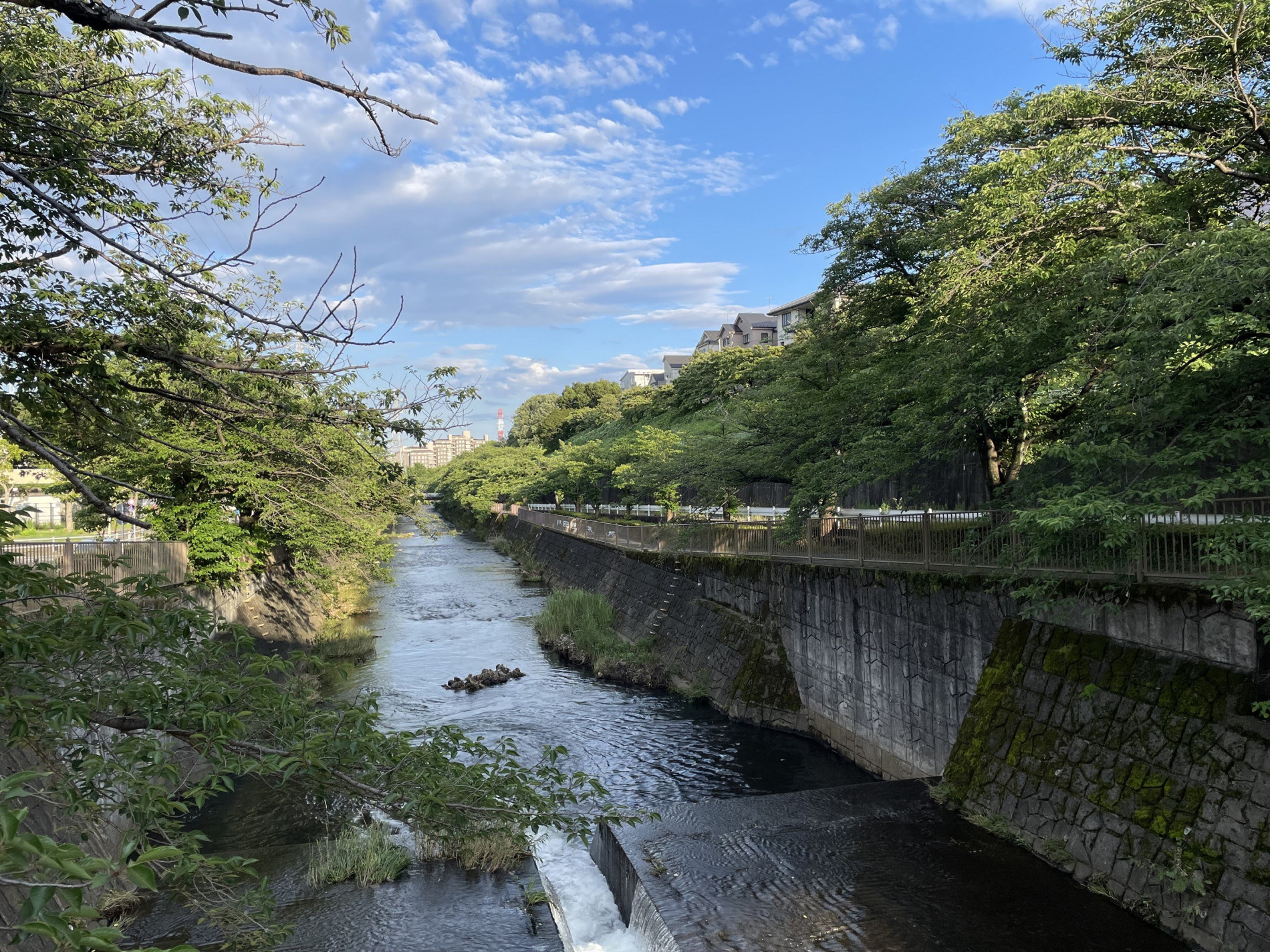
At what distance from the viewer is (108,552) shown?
13.7 m

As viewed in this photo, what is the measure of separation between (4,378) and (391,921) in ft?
24.2

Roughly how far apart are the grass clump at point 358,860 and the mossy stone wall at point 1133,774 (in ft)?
25.6

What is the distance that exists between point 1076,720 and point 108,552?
15255mm

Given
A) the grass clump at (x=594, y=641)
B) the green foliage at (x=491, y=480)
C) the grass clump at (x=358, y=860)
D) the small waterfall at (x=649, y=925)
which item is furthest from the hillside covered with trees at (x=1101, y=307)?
the green foliage at (x=491, y=480)

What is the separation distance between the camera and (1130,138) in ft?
36.4

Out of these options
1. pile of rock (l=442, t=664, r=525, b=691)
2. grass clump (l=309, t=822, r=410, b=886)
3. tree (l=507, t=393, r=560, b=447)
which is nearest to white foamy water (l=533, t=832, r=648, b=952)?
grass clump (l=309, t=822, r=410, b=886)

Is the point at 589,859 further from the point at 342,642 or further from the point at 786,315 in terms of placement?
the point at 786,315

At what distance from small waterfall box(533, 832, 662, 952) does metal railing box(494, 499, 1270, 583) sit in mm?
6372

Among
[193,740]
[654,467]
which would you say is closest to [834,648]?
[193,740]

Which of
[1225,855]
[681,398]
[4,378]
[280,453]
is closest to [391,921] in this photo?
[280,453]

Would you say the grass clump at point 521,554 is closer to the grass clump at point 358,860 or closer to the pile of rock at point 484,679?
the pile of rock at point 484,679

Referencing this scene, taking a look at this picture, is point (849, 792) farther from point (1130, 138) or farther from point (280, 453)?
point (1130, 138)

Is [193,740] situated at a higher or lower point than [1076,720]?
higher

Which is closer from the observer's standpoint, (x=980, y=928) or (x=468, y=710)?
(x=980, y=928)
